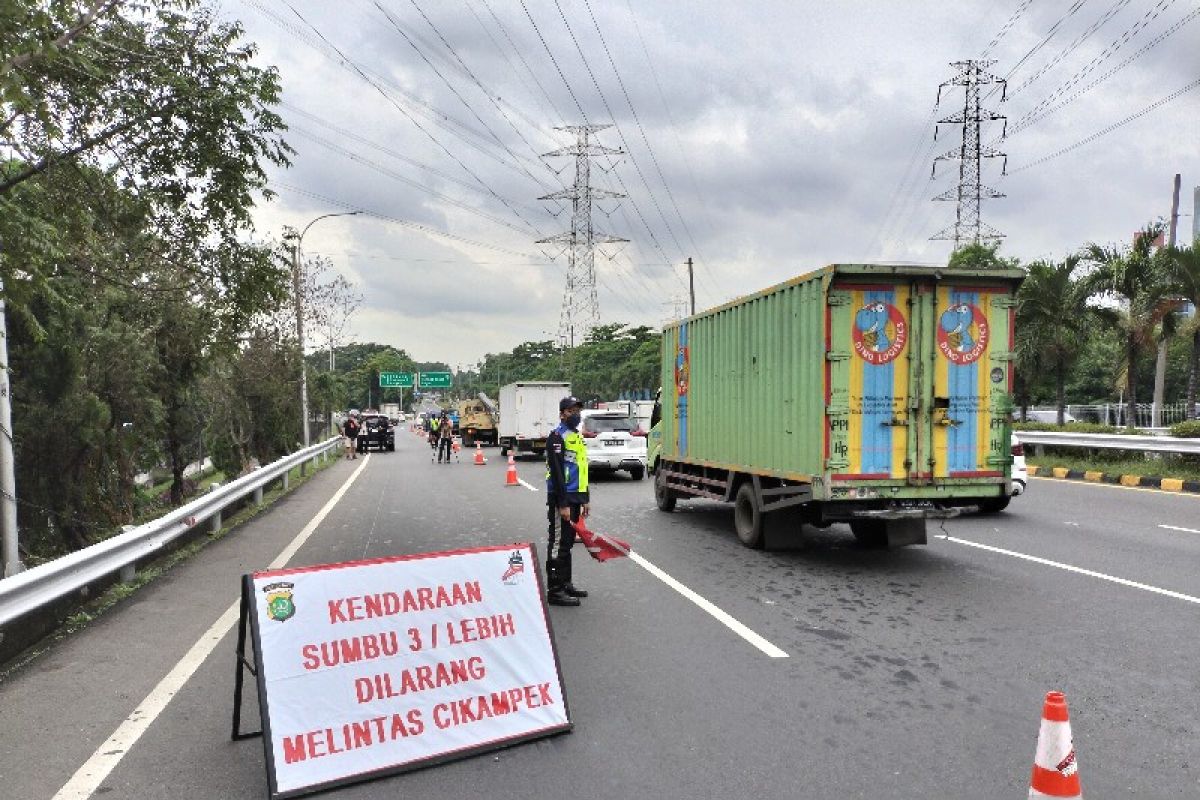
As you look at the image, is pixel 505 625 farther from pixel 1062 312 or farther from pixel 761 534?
pixel 1062 312

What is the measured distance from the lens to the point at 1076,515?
40.8ft

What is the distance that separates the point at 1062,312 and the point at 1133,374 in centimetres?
247

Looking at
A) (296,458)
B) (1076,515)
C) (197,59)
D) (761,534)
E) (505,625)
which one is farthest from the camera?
(296,458)

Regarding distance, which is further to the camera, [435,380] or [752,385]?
[435,380]

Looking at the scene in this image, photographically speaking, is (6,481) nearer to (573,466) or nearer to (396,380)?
(573,466)

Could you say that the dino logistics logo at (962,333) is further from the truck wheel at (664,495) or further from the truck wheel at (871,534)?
the truck wheel at (664,495)

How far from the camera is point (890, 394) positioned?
839 cm

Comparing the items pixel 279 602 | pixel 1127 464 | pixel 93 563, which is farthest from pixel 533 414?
pixel 279 602

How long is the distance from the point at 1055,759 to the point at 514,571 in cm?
274

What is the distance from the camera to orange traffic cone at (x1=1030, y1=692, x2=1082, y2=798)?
9.93 feet

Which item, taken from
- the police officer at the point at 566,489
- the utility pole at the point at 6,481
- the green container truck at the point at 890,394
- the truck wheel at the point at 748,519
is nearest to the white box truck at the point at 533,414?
the truck wheel at the point at 748,519

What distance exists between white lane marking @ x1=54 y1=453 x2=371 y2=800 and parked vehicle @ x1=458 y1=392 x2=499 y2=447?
1249 inches

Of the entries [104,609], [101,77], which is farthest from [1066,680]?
[101,77]

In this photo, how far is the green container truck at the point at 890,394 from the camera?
8.25m
